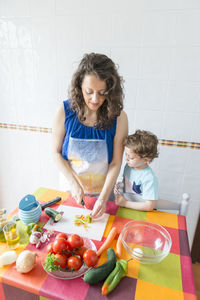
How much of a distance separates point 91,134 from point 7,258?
73 centimetres

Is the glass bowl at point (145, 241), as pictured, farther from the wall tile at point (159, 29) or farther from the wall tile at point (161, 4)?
the wall tile at point (161, 4)

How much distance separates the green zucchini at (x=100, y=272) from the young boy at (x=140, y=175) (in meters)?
0.38

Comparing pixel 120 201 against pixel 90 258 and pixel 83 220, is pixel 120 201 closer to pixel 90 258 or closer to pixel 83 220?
pixel 83 220

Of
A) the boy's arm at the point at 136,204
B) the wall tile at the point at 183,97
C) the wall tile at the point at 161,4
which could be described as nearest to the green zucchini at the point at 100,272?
the boy's arm at the point at 136,204

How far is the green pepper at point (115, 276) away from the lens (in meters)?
0.70

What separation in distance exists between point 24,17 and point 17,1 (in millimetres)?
111

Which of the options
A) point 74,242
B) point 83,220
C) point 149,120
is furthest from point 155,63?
point 74,242

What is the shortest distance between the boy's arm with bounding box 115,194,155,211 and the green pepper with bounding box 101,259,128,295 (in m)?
0.35

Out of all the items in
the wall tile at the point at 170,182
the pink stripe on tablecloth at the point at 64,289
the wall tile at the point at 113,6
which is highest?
the wall tile at the point at 113,6

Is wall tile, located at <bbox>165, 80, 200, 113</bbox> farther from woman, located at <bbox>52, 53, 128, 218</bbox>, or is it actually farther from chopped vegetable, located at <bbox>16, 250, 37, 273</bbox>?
chopped vegetable, located at <bbox>16, 250, 37, 273</bbox>

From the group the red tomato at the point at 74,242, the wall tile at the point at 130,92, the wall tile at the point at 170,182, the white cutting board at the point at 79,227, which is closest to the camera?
the red tomato at the point at 74,242

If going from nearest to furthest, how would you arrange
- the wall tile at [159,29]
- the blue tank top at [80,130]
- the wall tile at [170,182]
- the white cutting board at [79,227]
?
the white cutting board at [79,227]
the blue tank top at [80,130]
the wall tile at [159,29]
the wall tile at [170,182]

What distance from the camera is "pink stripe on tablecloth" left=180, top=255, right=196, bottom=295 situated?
0.73 meters

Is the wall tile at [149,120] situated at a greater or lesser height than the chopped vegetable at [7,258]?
greater
